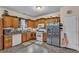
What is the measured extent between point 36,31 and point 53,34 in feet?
1.23

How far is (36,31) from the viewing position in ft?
6.93

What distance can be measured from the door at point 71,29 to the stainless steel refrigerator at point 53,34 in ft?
0.61

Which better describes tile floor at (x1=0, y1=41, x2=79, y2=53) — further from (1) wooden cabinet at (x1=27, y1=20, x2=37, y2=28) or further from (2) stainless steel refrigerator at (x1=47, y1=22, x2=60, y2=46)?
(1) wooden cabinet at (x1=27, y1=20, x2=37, y2=28)

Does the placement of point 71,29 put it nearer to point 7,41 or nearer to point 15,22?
point 15,22

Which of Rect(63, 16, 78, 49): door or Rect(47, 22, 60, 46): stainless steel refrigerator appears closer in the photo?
Rect(63, 16, 78, 49): door

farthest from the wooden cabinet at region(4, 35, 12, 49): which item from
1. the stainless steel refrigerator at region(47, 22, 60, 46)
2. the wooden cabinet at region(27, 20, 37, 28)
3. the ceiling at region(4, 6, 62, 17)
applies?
the stainless steel refrigerator at region(47, 22, 60, 46)

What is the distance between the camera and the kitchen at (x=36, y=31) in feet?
6.36

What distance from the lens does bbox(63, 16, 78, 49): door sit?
1966 millimetres

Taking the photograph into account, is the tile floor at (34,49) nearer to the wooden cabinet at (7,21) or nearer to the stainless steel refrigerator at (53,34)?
the stainless steel refrigerator at (53,34)

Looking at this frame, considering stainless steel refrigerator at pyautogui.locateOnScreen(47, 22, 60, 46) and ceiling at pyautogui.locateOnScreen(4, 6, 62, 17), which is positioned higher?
ceiling at pyautogui.locateOnScreen(4, 6, 62, 17)

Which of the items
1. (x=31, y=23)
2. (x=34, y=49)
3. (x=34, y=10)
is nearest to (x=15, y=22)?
(x=31, y=23)
